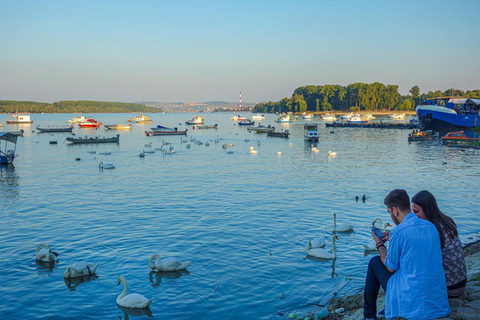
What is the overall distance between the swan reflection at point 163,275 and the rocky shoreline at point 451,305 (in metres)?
4.68

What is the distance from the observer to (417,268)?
6051 mm

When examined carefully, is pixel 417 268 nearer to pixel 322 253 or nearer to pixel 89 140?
pixel 322 253

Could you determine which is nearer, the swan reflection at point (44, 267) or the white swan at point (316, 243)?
the swan reflection at point (44, 267)

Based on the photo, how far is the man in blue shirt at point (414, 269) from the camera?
19.7ft

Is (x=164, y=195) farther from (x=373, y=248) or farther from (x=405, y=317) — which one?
(x=405, y=317)

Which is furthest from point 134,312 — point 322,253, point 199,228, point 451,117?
point 451,117

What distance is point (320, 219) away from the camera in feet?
68.9

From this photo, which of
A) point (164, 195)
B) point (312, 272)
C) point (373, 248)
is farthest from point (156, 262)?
point (164, 195)

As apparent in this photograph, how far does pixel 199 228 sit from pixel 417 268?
14.4 meters

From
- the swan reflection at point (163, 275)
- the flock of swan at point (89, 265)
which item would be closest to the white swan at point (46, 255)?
the flock of swan at point (89, 265)

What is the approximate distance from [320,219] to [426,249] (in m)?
15.2

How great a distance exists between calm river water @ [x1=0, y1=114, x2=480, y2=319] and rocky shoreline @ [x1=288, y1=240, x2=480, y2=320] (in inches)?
44.0

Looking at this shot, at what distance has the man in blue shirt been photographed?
19.7 feet

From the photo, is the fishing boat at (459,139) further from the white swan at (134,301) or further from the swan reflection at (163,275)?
the white swan at (134,301)
